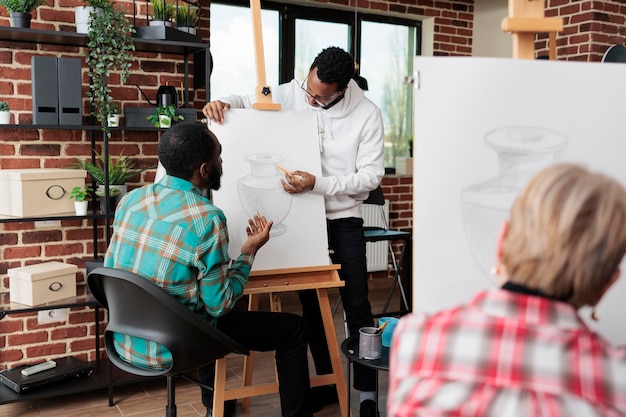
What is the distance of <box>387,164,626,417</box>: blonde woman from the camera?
99 centimetres

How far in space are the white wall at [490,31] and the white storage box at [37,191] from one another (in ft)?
13.4

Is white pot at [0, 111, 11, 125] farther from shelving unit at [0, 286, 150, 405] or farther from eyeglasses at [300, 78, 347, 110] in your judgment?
eyeglasses at [300, 78, 347, 110]

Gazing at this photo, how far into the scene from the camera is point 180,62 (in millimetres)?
3455

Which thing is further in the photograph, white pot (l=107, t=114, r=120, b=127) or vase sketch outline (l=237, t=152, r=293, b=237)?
white pot (l=107, t=114, r=120, b=127)

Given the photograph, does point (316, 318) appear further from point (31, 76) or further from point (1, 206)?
point (31, 76)

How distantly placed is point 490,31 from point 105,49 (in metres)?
3.92

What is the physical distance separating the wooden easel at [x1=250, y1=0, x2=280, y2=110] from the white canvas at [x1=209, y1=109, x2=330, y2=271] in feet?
0.11

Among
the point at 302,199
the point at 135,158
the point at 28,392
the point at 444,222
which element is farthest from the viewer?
the point at 135,158

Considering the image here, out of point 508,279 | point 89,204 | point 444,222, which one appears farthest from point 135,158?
point 508,279

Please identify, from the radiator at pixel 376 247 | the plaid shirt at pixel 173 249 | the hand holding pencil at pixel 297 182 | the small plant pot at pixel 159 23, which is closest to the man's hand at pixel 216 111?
the hand holding pencil at pixel 297 182

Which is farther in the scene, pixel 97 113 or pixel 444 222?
pixel 97 113

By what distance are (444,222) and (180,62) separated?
86.5 inches

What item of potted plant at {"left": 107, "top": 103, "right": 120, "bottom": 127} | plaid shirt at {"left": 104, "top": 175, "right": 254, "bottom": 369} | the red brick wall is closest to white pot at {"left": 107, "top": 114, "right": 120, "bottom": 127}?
potted plant at {"left": 107, "top": 103, "right": 120, "bottom": 127}

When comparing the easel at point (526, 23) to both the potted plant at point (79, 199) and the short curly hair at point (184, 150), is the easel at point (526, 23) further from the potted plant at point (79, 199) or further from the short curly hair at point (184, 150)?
the potted plant at point (79, 199)
